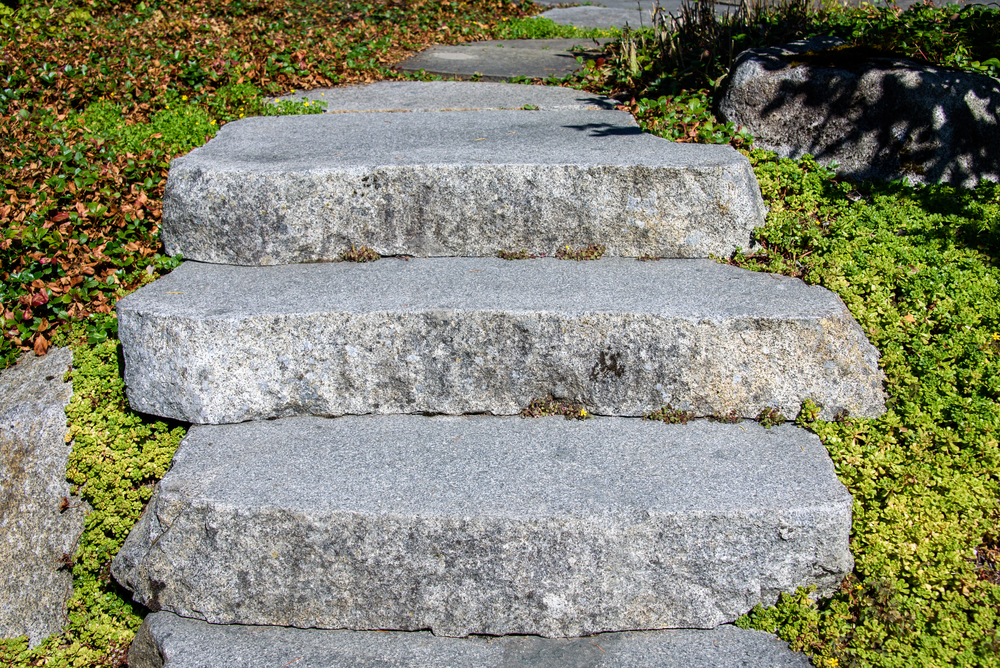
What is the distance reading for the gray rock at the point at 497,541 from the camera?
251cm

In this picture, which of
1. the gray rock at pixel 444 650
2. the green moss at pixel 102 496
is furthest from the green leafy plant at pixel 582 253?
the green moss at pixel 102 496

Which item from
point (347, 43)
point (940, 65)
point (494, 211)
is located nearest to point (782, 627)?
point (494, 211)

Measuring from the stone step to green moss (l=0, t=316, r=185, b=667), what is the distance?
0.87 metres

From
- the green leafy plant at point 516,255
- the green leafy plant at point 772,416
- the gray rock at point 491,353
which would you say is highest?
the green leafy plant at point 516,255

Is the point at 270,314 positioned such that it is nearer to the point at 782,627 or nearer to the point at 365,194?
Result: the point at 365,194

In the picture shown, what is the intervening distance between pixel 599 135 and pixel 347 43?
11.0ft

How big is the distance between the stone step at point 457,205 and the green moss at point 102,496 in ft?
2.84

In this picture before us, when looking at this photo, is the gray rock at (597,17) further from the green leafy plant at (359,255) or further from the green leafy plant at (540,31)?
the green leafy plant at (359,255)

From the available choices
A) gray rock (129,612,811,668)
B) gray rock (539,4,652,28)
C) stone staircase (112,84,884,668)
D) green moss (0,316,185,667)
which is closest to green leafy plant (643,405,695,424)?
stone staircase (112,84,884,668)

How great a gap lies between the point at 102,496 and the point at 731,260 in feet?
10.2

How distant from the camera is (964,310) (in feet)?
10.6

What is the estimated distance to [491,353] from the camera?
299 cm

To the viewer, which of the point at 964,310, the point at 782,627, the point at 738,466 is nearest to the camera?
the point at 782,627

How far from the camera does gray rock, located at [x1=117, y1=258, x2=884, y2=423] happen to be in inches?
115
